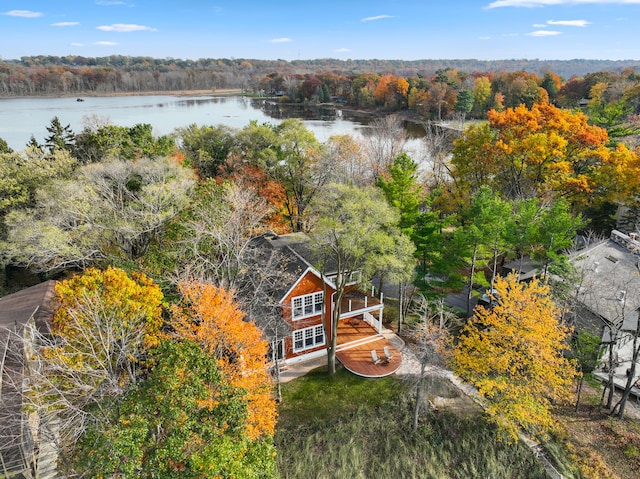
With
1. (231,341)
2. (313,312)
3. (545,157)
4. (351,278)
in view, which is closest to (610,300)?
(351,278)

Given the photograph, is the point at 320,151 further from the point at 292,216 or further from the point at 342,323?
the point at 342,323

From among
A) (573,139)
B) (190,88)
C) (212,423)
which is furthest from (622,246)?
(190,88)

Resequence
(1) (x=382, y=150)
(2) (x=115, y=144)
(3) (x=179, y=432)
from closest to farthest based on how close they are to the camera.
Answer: (3) (x=179, y=432), (2) (x=115, y=144), (1) (x=382, y=150)

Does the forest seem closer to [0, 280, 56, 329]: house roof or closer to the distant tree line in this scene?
[0, 280, 56, 329]: house roof

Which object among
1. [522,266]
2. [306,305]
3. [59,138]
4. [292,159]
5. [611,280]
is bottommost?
[522,266]

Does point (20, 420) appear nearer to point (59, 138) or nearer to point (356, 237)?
point (356, 237)

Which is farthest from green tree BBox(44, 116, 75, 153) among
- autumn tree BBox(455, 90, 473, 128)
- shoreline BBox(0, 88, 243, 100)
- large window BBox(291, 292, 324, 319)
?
shoreline BBox(0, 88, 243, 100)
